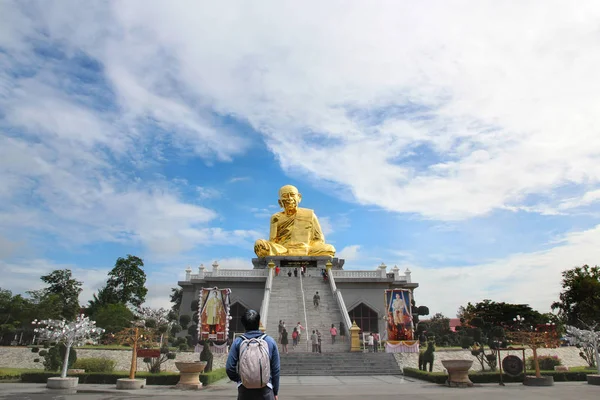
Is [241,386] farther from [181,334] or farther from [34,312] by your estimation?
[34,312]

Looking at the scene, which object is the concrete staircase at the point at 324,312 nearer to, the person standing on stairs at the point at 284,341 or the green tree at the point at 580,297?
the person standing on stairs at the point at 284,341

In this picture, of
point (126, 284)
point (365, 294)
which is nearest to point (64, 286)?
point (126, 284)

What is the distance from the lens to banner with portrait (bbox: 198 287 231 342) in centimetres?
2181

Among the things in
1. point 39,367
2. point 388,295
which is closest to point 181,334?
point 39,367

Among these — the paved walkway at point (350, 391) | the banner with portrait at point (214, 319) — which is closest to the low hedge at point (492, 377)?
the paved walkway at point (350, 391)

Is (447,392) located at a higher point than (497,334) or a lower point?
lower

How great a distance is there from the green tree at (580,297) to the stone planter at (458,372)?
17520 mm

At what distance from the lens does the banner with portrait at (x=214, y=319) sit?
21.8m

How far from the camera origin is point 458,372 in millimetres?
13094

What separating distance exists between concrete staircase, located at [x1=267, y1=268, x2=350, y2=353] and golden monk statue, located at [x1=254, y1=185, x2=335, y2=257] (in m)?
5.05

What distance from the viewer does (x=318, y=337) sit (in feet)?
66.2

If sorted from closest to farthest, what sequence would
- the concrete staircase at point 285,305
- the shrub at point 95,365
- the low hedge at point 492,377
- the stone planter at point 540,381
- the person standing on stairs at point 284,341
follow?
the stone planter at point 540,381
the low hedge at point 492,377
the shrub at point 95,365
the person standing on stairs at point 284,341
the concrete staircase at point 285,305

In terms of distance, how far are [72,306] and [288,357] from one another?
29531 millimetres

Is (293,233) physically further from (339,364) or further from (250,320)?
(250,320)
